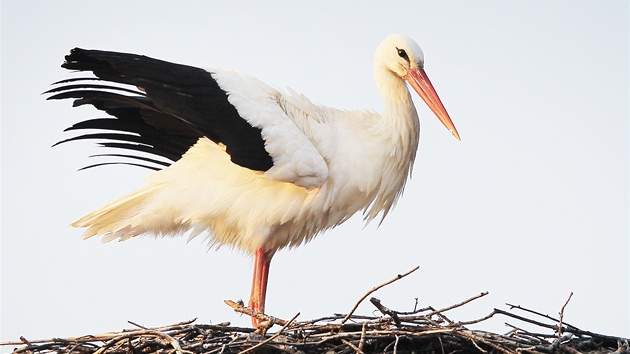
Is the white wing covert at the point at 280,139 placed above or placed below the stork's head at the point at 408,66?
below

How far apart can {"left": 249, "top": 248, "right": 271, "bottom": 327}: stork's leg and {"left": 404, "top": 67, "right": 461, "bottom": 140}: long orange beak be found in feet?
3.65

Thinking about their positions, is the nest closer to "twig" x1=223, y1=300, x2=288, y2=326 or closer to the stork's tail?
"twig" x1=223, y1=300, x2=288, y2=326

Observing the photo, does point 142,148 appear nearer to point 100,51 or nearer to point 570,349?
point 100,51

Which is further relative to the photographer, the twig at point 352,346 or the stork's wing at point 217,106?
the stork's wing at point 217,106

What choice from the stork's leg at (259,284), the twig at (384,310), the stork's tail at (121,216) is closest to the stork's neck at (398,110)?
the stork's leg at (259,284)

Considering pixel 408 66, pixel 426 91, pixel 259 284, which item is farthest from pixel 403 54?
pixel 259 284

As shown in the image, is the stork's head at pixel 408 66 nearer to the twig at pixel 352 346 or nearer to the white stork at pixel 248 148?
the white stork at pixel 248 148

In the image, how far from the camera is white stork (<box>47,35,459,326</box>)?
217 inches

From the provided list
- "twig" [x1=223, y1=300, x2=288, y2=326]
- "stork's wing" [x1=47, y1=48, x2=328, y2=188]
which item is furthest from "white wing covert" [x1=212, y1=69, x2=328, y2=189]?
"twig" [x1=223, y1=300, x2=288, y2=326]

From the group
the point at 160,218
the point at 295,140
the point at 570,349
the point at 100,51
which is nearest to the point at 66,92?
the point at 100,51

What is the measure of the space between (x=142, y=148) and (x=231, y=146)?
84 cm

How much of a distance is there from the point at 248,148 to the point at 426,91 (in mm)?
1077

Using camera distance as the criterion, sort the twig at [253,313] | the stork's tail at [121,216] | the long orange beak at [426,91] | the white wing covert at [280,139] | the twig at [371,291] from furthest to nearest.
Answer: the long orange beak at [426,91] → the stork's tail at [121,216] → the white wing covert at [280,139] → the twig at [253,313] → the twig at [371,291]

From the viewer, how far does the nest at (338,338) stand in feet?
15.3
